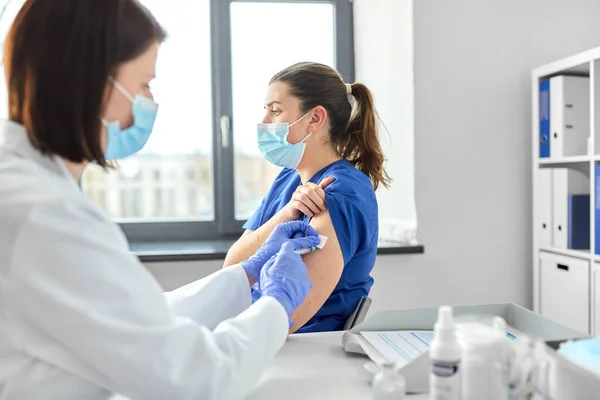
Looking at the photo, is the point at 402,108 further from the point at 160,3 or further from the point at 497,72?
the point at 160,3

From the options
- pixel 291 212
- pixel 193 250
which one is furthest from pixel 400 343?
pixel 193 250

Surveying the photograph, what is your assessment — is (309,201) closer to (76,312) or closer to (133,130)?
(133,130)

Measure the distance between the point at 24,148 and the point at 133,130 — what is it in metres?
0.22

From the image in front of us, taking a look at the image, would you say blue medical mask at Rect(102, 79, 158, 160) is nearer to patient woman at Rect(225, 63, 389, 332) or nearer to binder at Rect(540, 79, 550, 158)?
patient woman at Rect(225, 63, 389, 332)

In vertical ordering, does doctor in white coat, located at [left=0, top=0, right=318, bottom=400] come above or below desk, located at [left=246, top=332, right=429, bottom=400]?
above

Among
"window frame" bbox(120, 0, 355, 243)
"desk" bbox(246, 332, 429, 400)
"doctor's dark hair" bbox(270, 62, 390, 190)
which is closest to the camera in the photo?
"desk" bbox(246, 332, 429, 400)

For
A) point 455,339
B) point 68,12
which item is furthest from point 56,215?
point 455,339

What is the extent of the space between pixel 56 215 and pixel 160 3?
2194 millimetres

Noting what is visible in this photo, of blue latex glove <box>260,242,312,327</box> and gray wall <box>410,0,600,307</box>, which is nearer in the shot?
blue latex glove <box>260,242,312,327</box>

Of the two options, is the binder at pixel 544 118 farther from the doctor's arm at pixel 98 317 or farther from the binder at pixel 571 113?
the doctor's arm at pixel 98 317

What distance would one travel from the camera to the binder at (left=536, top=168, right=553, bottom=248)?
A: 96.3 inches

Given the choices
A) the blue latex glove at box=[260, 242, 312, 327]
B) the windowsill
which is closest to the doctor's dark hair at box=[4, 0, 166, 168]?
the blue latex glove at box=[260, 242, 312, 327]

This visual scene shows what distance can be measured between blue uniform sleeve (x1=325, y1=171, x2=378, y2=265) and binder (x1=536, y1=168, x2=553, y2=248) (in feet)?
4.12

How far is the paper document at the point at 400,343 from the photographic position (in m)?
1.03
